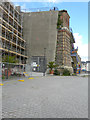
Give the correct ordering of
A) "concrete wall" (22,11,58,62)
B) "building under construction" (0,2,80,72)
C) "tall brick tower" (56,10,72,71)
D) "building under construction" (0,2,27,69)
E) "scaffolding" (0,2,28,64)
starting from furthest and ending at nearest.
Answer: "tall brick tower" (56,10,72,71), "concrete wall" (22,11,58,62), "building under construction" (0,2,80,72), "scaffolding" (0,2,28,64), "building under construction" (0,2,27,69)

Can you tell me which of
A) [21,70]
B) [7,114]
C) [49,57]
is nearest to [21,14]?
[49,57]

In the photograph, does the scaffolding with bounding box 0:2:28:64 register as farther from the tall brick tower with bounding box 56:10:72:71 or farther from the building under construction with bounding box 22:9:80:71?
the tall brick tower with bounding box 56:10:72:71

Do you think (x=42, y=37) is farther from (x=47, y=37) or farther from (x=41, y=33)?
(x=47, y=37)

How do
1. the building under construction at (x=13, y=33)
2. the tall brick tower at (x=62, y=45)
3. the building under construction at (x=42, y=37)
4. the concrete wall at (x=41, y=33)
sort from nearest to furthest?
the building under construction at (x=13, y=33)
the building under construction at (x=42, y=37)
the concrete wall at (x=41, y=33)
the tall brick tower at (x=62, y=45)

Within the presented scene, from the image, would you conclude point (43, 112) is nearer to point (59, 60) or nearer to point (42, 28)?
point (59, 60)

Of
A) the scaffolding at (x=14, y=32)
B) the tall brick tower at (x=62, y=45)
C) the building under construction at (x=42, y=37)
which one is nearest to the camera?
the scaffolding at (x=14, y=32)

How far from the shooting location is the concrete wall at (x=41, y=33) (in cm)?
3709

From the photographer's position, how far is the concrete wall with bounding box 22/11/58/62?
37094mm

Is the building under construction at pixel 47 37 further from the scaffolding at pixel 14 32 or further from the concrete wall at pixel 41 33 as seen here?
the scaffolding at pixel 14 32

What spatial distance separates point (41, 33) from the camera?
3800cm

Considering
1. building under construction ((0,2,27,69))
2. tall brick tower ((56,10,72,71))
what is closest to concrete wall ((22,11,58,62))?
tall brick tower ((56,10,72,71))

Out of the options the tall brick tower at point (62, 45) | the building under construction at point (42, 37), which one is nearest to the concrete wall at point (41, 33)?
the building under construction at point (42, 37)

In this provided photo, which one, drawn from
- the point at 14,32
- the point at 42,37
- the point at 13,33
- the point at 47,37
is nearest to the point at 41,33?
the point at 42,37

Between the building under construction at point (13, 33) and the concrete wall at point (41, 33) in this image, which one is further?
the concrete wall at point (41, 33)
